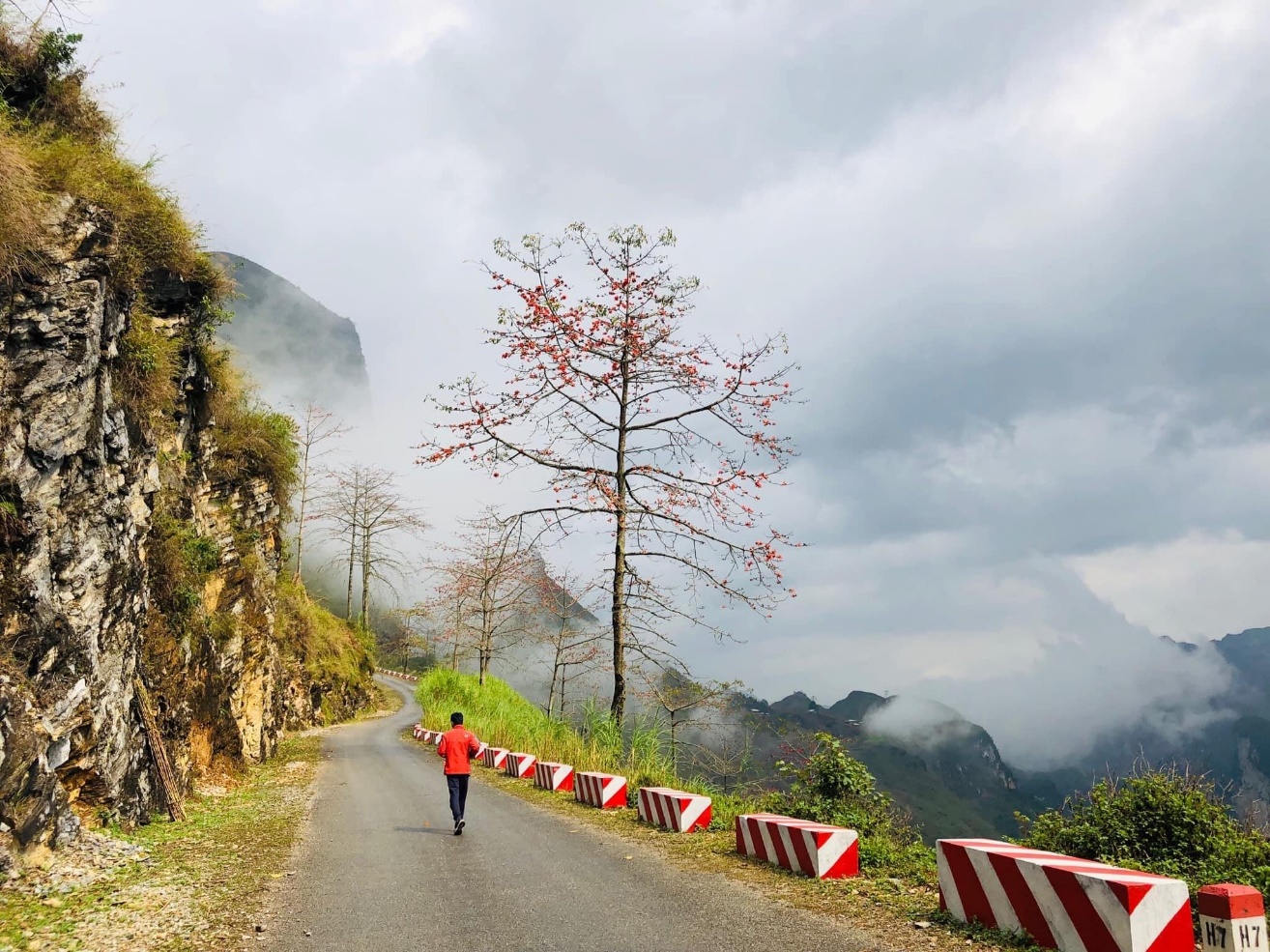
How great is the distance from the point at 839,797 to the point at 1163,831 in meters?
3.82

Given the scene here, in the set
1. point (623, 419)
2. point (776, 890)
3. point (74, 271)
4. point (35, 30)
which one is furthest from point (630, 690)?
point (35, 30)

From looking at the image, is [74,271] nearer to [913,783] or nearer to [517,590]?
[517,590]

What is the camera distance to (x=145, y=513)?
14820mm

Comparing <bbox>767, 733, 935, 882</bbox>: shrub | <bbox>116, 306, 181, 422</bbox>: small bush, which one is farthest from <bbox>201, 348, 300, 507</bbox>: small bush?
<bbox>767, 733, 935, 882</bbox>: shrub

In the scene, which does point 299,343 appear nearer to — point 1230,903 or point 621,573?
point 621,573

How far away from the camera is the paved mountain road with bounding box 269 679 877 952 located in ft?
20.7

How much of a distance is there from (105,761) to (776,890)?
32.4 feet

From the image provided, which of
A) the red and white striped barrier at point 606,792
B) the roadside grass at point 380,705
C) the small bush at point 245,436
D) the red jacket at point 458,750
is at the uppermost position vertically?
the small bush at point 245,436

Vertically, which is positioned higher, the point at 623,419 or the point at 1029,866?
the point at 623,419

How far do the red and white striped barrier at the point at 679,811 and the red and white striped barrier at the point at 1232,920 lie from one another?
7295 millimetres

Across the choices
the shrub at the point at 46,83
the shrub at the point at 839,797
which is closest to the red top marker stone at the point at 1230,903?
the shrub at the point at 839,797

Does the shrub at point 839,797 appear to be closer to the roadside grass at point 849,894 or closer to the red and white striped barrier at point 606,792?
the roadside grass at point 849,894

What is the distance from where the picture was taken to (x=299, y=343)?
14875 cm

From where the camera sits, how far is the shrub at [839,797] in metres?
9.95
